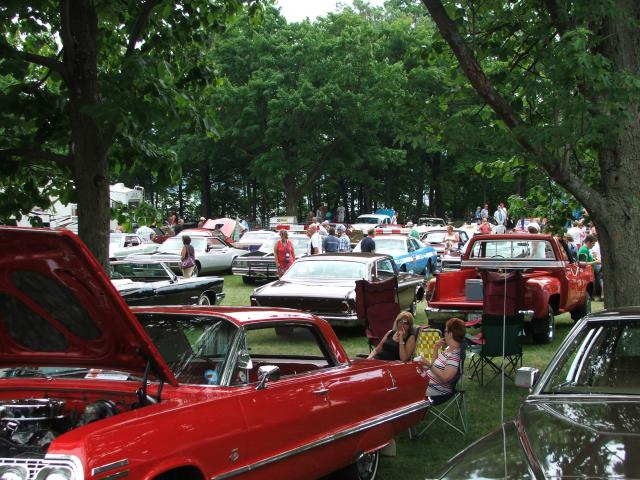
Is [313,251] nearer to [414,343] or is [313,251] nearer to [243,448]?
[414,343]

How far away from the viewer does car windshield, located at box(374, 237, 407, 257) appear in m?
22.3

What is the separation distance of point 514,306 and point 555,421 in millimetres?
7629

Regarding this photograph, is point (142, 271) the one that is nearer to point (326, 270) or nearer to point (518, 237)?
point (326, 270)

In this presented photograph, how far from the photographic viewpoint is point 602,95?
23.4 ft

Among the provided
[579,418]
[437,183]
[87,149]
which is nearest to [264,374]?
[579,418]

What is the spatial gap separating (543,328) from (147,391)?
8871mm

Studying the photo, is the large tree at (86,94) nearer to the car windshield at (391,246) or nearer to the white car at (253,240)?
the car windshield at (391,246)

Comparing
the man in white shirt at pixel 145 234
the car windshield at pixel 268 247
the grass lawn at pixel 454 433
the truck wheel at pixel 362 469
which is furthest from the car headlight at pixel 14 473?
the man in white shirt at pixel 145 234

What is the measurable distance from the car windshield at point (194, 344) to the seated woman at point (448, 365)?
9.92 feet

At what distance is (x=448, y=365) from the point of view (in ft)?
25.2

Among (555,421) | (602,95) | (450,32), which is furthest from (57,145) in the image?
(555,421)

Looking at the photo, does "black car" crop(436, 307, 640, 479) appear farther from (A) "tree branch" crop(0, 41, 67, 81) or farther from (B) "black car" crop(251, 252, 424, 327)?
(B) "black car" crop(251, 252, 424, 327)

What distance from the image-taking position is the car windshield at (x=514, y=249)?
45.5 feet

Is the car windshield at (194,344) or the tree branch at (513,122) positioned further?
the tree branch at (513,122)
